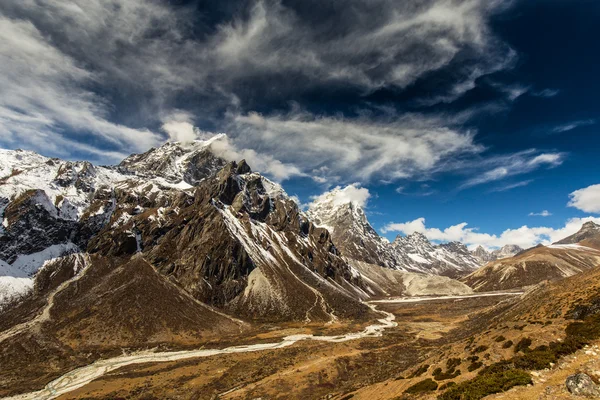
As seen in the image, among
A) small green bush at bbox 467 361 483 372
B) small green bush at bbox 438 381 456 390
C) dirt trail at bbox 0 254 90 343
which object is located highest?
dirt trail at bbox 0 254 90 343

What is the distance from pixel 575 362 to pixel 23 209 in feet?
821

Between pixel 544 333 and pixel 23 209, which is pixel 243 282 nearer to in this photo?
pixel 23 209

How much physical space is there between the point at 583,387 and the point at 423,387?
1704 centimetres

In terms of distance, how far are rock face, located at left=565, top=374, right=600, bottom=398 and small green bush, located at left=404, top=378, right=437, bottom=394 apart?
1446 cm

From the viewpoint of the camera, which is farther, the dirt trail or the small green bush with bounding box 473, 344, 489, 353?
the dirt trail

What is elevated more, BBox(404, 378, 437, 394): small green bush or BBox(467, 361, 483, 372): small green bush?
BBox(467, 361, 483, 372): small green bush

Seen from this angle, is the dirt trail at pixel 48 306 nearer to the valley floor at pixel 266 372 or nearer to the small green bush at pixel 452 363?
the valley floor at pixel 266 372

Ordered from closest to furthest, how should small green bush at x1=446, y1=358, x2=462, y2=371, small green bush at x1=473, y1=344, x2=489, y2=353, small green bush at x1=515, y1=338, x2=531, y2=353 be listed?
small green bush at x1=515, y1=338, x2=531, y2=353
small green bush at x1=446, y1=358, x2=462, y2=371
small green bush at x1=473, y1=344, x2=489, y2=353

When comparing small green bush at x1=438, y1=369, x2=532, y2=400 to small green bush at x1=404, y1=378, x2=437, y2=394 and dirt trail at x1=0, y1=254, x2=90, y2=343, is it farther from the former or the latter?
dirt trail at x1=0, y1=254, x2=90, y2=343

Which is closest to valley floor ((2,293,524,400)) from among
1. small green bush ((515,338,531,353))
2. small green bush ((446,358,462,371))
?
small green bush ((446,358,462,371))

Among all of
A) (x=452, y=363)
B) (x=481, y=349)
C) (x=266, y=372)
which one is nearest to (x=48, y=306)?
(x=266, y=372)

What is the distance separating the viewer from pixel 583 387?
2069 centimetres

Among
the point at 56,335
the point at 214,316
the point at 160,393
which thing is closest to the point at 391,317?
the point at 214,316

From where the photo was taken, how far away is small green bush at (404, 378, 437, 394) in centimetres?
3350
